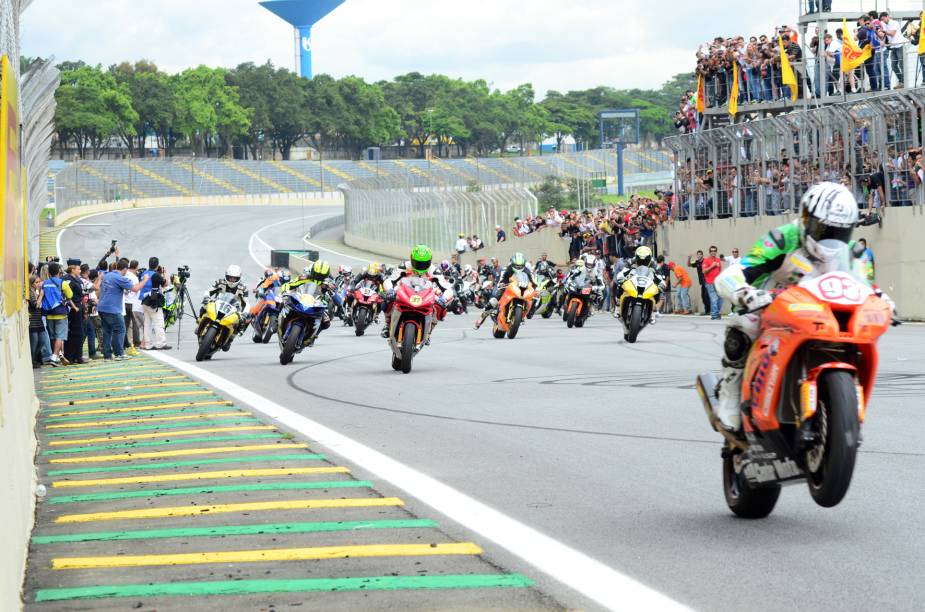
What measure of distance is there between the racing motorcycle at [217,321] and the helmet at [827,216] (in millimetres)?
14450

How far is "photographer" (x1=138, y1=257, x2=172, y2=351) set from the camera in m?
24.3

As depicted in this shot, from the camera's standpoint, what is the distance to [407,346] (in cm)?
1741

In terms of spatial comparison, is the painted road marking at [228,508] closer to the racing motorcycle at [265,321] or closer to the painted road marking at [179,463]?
the painted road marking at [179,463]

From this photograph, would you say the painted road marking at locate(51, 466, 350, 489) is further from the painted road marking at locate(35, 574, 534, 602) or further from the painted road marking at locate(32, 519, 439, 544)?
the painted road marking at locate(35, 574, 534, 602)

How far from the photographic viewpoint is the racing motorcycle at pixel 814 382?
18.9 feet

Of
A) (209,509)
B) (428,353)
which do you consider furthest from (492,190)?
(209,509)

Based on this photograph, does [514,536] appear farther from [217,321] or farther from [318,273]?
[217,321]

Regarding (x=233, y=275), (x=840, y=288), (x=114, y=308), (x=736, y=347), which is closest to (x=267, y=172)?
(x=114, y=308)

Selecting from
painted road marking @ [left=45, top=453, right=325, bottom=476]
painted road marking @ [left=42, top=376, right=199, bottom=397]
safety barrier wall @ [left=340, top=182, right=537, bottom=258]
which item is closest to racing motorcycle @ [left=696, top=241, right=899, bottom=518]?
painted road marking @ [left=45, top=453, right=325, bottom=476]

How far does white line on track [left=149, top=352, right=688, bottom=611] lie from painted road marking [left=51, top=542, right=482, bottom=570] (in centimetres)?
30

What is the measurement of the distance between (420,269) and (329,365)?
2292 mm

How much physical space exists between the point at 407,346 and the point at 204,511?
9.90 meters

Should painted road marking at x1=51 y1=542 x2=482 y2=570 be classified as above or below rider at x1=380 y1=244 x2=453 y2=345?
below

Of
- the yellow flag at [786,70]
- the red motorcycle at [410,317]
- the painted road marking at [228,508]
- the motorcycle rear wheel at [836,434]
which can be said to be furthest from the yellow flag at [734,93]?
the motorcycle rear wheel at [836,434]
